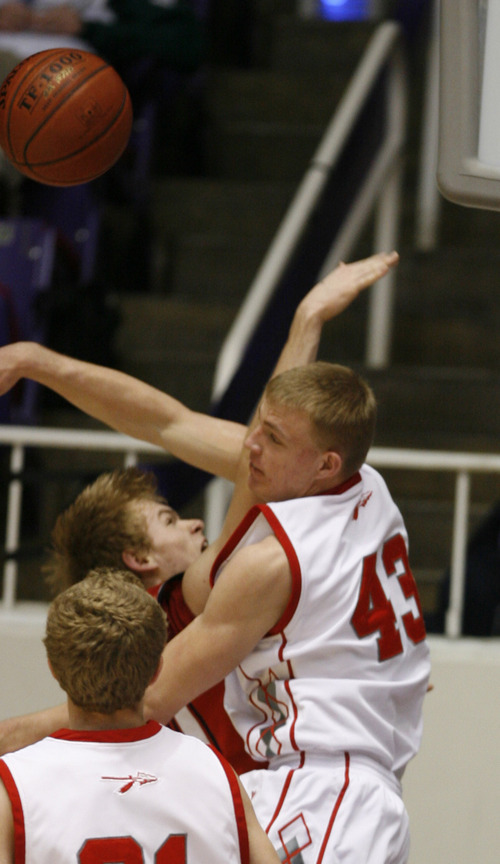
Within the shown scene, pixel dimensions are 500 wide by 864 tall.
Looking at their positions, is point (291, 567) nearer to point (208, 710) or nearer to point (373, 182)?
point (208, 710)

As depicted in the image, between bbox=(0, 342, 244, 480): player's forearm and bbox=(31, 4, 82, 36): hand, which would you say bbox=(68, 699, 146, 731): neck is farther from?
bbox=(31, 4, 82, 36): hand

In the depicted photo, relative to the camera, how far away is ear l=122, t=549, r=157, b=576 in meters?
2.32

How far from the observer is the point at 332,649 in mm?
2018

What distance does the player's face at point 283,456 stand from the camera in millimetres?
2098

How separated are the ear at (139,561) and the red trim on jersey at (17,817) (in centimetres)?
72

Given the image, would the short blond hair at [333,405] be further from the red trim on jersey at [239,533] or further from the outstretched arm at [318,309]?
the outstretched arm at [318,309]

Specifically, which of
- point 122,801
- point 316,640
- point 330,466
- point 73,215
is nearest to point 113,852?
point 122,801

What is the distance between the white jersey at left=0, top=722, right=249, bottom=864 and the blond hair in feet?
2.00

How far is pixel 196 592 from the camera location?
2.21 metres

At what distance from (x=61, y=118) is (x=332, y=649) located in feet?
4.27

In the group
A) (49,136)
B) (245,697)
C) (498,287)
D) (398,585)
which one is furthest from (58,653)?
(498,287)

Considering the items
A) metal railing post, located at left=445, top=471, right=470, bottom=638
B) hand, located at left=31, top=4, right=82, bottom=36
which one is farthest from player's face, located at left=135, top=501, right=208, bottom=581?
hand, located at left=31, top=4, right=82, bottom=36

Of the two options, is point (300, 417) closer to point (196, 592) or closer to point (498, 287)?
point (196, 592)

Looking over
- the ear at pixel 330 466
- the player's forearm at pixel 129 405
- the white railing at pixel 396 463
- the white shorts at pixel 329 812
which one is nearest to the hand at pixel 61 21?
the white railing at pixel 396 463
